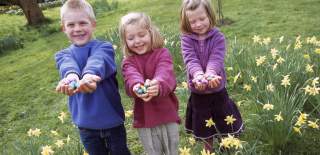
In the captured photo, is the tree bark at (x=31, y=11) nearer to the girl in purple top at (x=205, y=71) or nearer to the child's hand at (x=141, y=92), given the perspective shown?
the girl in purple top at (x=205, y=71)

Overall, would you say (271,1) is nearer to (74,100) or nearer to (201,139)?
(201,139)

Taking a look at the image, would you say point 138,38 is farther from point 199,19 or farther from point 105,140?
point 105,140

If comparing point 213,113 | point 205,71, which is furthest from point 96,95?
point 213,113

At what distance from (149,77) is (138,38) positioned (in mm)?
253

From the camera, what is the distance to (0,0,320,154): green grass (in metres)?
4.68

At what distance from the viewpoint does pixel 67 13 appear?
2.49 metres

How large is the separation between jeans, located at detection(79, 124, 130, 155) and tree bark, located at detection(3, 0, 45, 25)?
1004 centimetres

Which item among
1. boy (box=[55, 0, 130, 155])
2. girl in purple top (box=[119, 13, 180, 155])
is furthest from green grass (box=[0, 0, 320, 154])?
boy (box=[55, 0, 130, 155])

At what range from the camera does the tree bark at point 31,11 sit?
1189cm

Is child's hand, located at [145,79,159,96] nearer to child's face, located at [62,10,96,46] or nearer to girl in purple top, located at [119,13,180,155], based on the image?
girl in purple top, located at [119,13,180,155]

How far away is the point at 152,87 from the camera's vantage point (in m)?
2.34

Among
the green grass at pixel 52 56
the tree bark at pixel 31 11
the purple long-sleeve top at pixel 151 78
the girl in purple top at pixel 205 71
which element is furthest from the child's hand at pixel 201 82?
the tree bark at pixel 31 11

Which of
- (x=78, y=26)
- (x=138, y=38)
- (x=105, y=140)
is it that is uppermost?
(x=78, y=26)

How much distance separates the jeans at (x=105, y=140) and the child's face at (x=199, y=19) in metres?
0.81
